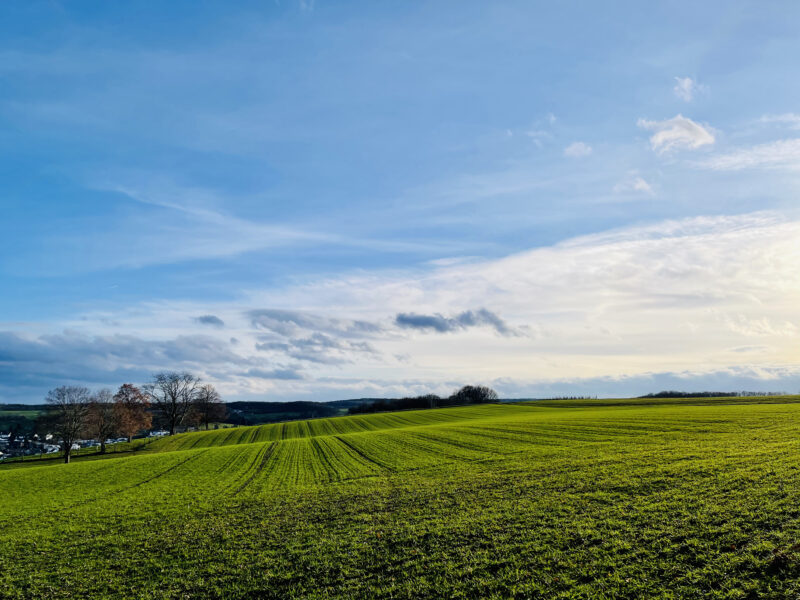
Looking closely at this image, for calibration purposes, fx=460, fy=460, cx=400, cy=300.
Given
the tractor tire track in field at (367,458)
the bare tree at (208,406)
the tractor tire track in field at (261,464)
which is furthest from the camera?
the bare tree at (208,406)

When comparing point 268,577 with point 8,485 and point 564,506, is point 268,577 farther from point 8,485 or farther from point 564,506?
point 8,485

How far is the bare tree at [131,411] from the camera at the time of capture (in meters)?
102

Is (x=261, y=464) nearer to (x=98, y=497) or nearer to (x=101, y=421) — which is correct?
(x=98, y=497)

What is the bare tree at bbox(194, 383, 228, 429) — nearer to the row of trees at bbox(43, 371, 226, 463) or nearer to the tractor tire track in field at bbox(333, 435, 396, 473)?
the row of trees at bbox(43, 371, 226, 463)

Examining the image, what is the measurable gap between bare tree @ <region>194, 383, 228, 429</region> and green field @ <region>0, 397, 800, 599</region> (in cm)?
10741

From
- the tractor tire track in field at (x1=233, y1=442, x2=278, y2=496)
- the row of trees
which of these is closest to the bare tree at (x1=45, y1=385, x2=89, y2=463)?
the row of trees

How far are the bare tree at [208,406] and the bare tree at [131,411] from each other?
2367 cm

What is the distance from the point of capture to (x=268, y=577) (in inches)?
691

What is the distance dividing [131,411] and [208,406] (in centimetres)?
4065

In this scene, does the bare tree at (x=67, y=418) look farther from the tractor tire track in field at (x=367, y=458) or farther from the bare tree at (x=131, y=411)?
the tractor tire track in field at (x=367, y=458)

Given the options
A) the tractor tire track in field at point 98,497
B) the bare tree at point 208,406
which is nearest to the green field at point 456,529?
the tractor tire track in field at point 98,497

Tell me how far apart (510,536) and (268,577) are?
9.54m

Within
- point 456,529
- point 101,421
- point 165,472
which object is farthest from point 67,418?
point 456,529

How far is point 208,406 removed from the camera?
149 meters
